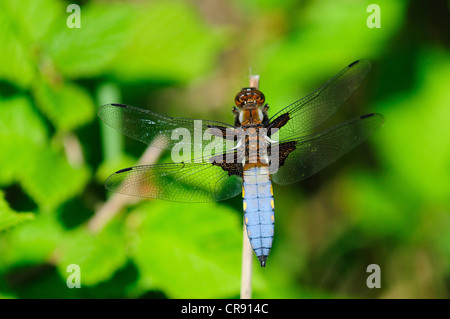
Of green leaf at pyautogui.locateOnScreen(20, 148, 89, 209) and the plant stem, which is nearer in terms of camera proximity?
the plant stem

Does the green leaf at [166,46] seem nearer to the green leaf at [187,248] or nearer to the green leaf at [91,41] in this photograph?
the green leaf at [91,41]

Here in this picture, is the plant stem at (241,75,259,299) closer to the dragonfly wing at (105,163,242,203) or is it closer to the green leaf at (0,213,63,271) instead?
the dragonfly wing at (105,163,242,203)

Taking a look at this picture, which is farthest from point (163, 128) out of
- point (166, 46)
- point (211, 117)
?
point (211, 117)

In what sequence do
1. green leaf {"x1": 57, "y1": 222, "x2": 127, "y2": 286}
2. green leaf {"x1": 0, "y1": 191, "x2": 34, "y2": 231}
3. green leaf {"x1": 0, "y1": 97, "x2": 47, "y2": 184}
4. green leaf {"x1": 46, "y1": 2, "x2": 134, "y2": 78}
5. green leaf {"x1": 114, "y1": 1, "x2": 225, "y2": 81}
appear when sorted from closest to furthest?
green leaf {"x1": 0, "y1": 191, "x2": 34, "y2": 231} < green leaf {"x1": 57, "y1": 222, "x2": 127, "y2": 286} < green leaf {"x1": 0, "y1": 97, "x2": 47, "y2": 184} < green leaf {"x1": 46, "y1": 2, "x2": 134, "y2": 78} < green leaf {"x1": 114, "y1": 1, "x2": 225, "y2": 81}

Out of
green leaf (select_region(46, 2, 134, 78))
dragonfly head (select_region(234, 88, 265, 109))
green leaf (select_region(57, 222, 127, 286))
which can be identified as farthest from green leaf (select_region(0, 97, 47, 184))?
dragonfly head (select_region(234, 88, 265, 109))

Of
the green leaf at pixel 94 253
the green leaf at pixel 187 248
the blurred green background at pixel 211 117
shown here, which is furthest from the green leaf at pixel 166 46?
the green leaf at pixel 94 253

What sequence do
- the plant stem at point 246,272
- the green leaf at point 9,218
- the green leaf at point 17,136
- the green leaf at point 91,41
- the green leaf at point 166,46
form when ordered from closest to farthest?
the green leaf at point 9,218 < the plant stem at point 246,272 < the green leaf at point 17,136 < the green leaf at point 91,41 < the green leaf at point 166,46
